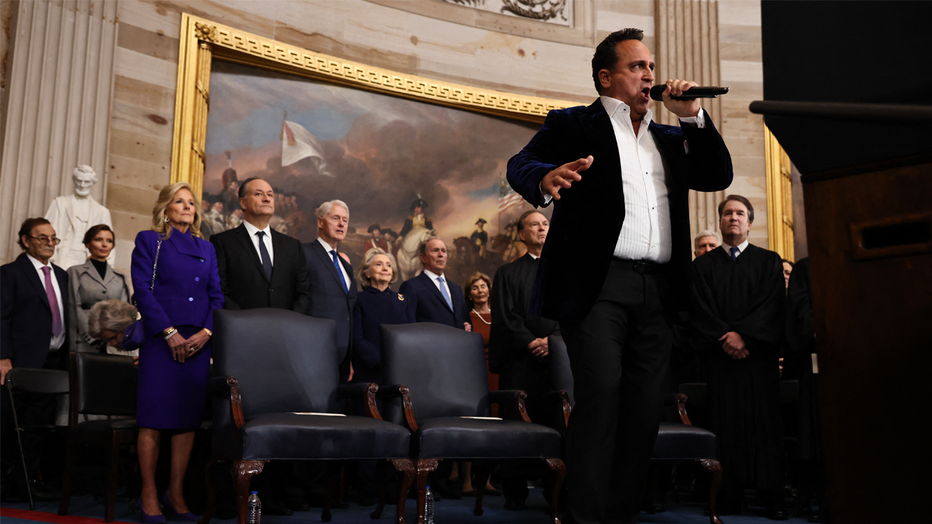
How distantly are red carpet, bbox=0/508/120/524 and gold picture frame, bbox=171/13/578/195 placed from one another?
3.22 meters

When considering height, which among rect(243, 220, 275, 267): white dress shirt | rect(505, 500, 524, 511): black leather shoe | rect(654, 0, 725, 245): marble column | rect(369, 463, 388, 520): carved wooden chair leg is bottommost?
rect(505, 500, 524, 511): black leather shoe

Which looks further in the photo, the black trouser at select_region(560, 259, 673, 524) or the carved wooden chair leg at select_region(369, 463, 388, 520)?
the carved wooden chair leg at select_region(369, 463, 388, 520)

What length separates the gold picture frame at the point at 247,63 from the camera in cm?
693

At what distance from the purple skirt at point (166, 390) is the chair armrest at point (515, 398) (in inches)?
→ 60.5

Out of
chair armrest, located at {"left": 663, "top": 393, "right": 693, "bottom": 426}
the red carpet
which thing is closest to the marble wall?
the red carpet

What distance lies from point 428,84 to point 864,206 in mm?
7544

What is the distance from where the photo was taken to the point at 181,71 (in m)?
7.01

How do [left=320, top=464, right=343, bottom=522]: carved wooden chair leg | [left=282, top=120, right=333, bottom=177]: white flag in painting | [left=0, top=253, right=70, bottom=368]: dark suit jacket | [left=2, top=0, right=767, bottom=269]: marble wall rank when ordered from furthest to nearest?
1. [left=282, top=120, right=333, bottom=177]: white flag in painting
2. [left=2, top=0, right=767, bottom=269]: marble wall
3. [left=0, top=253, right=70, bottom=368]: dark suit jacket
4. [left=320, top=464, right=343, bottom=522]: carved wooden chair leg

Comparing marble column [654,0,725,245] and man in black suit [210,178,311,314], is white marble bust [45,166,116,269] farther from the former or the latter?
marble column [654,0,725,245]

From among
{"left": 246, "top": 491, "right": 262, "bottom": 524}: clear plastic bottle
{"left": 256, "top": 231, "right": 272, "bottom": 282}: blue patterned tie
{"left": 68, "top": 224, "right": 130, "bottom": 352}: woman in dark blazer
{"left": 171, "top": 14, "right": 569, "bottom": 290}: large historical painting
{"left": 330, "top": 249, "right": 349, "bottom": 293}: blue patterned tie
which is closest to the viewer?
{"left": 246, "top": 491, "right": 262, "bottom": 524}: clear plastic bottle

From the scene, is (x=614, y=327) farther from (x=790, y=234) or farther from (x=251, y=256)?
(x=790, y=234)

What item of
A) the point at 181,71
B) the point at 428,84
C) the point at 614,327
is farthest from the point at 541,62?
the point at 614,327

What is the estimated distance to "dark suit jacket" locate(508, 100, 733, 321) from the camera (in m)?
2.44

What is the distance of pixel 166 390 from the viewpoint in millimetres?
4039
